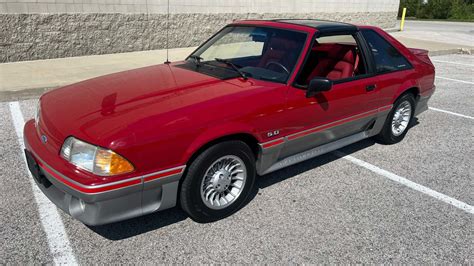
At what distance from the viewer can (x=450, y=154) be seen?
4473mm

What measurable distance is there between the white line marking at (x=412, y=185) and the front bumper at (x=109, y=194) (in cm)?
236

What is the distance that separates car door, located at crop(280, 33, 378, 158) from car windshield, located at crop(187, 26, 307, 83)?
0.70 ft

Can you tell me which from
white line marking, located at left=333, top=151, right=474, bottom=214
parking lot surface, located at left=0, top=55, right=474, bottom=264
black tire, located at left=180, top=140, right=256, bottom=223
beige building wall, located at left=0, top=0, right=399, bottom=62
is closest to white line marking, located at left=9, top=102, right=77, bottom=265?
parking lot surface, located at left=0, top=55, right=474, bottom=264

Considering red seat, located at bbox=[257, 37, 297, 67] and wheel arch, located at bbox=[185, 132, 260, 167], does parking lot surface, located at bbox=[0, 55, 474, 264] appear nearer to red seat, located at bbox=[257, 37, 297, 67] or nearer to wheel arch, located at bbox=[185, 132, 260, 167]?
wheel arch, located at bbox=[185, 132, 260, 167]

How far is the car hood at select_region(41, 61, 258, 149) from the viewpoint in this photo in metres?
2.45

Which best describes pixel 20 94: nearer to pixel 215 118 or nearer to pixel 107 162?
pixel 107 162

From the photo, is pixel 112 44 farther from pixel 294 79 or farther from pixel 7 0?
pixel 294 79

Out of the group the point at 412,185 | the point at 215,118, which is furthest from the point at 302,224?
the point at 412,185

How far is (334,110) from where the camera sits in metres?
3.56

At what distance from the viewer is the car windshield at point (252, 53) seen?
3.34 metres

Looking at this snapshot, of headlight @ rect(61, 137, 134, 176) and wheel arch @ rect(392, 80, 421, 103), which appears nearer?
headlight @ rect(61, 137, 134, 176)

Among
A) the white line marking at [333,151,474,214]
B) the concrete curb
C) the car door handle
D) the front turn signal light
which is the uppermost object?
the car door handle

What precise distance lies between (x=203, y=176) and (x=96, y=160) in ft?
2.56

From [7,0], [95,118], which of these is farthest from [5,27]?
[95,118]
